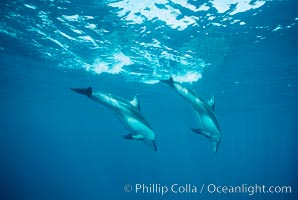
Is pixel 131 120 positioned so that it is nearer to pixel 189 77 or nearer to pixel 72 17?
pixel 72 17

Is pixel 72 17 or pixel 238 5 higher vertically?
pixel 238 5

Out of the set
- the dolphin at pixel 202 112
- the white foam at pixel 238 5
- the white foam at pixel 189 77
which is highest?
the white foam at pixel 238 5

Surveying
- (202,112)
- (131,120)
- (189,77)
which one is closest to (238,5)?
(202,112)

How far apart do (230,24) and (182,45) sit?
376cm

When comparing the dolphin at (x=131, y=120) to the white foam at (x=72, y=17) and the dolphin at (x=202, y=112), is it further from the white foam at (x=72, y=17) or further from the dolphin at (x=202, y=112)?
the white foam at (x=72, y=17)

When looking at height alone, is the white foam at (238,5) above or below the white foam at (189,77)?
above

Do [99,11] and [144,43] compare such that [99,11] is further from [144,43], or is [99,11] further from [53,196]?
[53,196]

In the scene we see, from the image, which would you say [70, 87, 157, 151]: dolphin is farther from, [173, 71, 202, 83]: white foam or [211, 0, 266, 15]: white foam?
[173, 71, 202, 83]: white foam

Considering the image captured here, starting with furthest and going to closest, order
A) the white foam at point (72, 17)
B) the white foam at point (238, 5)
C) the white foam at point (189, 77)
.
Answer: the white foam at point (189, 77), the white foam at point (72, 17), the white foam at point (238, 5)

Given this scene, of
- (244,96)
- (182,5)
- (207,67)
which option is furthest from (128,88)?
(182,5)

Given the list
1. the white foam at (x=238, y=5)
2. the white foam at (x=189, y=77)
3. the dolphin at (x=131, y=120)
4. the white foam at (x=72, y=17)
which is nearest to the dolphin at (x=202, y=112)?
the dolphin at (x=131, y=120)

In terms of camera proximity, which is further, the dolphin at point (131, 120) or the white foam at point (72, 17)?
the white foam at point (72, 17)

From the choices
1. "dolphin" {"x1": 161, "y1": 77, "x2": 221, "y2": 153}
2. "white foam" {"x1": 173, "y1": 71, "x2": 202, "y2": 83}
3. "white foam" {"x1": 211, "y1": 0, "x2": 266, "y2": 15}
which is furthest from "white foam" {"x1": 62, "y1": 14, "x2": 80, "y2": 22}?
"white foam" {"x1": 173, "y1": 71, "x2": 202, "y2": 83}

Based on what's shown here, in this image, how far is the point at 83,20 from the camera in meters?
14.0
